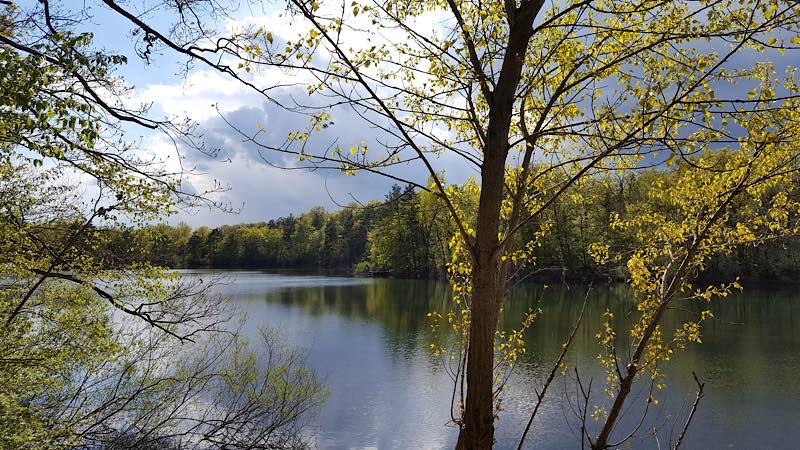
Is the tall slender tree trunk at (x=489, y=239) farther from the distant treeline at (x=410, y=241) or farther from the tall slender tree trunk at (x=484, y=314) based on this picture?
the distant treeline at (x=410, y=241)

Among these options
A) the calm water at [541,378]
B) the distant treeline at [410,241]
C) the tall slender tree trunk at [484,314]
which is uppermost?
the distant treeline at [410,241]

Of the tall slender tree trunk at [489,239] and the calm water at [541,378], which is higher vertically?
the tall slender tree trunk at [489,239]

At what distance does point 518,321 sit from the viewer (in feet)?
79.9

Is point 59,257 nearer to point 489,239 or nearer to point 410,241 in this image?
point 489,239

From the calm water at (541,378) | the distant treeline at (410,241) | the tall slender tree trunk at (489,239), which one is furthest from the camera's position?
the calm water at (541,378)

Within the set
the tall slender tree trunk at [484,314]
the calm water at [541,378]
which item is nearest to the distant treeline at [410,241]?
the tall slender tree trunk at [484,314]

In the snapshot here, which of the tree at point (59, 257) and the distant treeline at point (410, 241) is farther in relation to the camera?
the distant treeline at point (410, 241)

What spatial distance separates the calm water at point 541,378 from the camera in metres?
11.4

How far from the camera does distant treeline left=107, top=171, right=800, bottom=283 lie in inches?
277

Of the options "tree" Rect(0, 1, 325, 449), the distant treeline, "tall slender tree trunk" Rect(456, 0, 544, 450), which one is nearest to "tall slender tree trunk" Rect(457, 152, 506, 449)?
"tall slender tree trunk" Rect(456, 0, 544, 450)

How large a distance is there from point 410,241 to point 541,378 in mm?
46251

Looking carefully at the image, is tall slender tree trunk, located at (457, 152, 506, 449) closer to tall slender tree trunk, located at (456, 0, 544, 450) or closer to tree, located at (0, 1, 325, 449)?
tall slender tree trunk, located at (456, 0, 544, 450)

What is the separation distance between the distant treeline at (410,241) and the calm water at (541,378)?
250cm

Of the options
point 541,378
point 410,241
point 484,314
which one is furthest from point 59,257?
point 410,241
